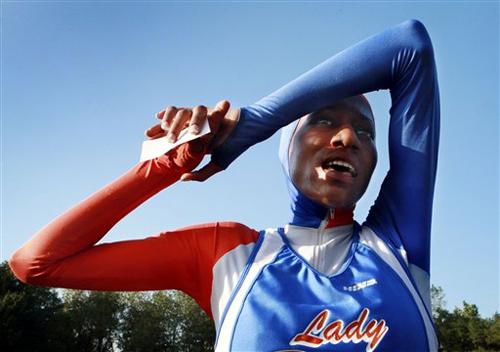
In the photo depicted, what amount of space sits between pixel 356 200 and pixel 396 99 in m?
0.52

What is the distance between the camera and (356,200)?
2.41 metres

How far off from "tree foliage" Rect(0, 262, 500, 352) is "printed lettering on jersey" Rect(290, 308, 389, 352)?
2753 cm

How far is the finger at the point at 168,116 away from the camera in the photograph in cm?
211

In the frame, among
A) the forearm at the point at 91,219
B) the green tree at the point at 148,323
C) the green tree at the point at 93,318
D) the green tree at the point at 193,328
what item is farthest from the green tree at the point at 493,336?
the forearm at the point at 91,219

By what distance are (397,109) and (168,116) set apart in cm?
108

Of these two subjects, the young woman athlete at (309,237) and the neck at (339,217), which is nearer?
the young woman athlete at (309,237)

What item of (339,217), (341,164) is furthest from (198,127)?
(339,217)

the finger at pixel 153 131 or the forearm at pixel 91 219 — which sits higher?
the finger at pixel 153 131

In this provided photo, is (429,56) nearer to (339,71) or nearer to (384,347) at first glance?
(339,71)

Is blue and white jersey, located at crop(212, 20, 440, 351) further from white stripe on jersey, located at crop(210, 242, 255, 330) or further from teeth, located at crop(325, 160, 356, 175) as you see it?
teeth, located at crop(325, 160, 356, 175)

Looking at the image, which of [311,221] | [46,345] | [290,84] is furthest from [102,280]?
[46,345]

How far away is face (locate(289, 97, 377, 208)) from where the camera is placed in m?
2.31

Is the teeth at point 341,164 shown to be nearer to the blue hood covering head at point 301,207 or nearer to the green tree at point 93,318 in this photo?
the blue hood covering head at point 301,207

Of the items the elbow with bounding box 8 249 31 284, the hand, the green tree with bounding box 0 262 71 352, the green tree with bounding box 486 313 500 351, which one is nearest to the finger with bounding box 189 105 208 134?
the hand
